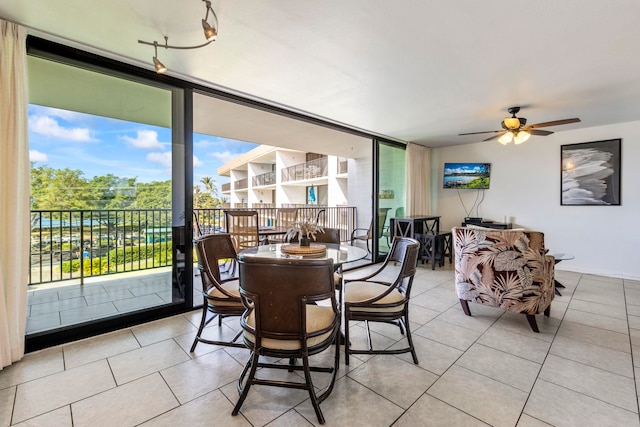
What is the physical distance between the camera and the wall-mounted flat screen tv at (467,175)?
5.63 m

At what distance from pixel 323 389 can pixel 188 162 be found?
2424 millimetres

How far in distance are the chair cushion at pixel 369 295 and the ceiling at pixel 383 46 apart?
1924 mm

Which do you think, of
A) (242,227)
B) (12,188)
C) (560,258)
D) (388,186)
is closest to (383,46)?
(12,188)

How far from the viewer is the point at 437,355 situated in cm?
217

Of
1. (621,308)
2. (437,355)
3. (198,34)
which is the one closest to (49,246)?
(198,34)

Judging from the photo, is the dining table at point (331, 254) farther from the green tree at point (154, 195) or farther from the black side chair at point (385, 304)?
the green tree at point (154, 195)

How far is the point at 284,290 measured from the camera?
4.67 ft

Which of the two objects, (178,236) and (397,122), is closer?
(178,236)

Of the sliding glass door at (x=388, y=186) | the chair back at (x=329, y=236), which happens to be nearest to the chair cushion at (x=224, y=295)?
the chair back at (x=329, y=236)

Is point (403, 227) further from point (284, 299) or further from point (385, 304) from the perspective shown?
point (284, 299)

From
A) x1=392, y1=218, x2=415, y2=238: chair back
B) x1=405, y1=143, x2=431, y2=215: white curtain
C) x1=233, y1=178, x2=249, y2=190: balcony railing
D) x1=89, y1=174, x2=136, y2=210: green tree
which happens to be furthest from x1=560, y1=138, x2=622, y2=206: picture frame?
x1=233, y1=178, x2=249, y2=190: balcony railing

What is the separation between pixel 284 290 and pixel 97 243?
100 inches

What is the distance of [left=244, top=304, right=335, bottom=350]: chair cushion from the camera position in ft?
4.91

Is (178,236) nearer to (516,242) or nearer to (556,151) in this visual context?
(516,242)
